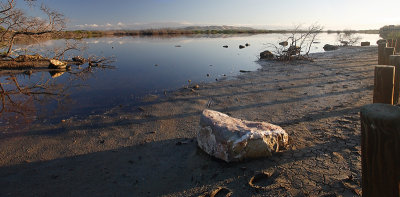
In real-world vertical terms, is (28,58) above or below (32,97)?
above

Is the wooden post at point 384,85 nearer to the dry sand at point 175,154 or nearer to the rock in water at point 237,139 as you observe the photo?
the dry sand at point 175,154

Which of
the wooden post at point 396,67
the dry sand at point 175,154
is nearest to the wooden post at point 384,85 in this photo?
the dry sand at point 175,154

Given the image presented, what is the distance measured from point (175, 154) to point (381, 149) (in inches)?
122

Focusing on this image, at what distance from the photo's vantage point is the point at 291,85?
29.2 ft

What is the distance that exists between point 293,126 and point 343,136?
983 millimetres

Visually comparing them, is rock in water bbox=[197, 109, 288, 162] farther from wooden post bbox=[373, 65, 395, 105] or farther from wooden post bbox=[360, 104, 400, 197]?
wooden post bbox=[373, 65, 395, 105]

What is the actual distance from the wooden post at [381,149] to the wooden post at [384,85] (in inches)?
91.1

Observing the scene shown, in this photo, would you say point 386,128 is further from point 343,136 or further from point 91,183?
point 91,183

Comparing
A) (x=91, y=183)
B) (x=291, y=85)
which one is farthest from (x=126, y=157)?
(x=291, y=85)

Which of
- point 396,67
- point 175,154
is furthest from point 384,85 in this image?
point 175,154

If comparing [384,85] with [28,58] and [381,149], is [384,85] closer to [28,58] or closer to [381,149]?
[381,149]

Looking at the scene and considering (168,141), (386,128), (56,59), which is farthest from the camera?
(56,59)

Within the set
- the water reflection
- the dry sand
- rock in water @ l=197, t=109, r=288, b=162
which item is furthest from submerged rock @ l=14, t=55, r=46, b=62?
rock in water @ l=197, t=109, r=288, b=162

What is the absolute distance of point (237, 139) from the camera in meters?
3.50
